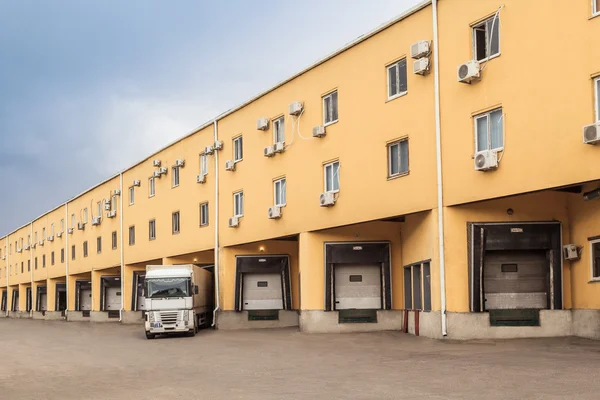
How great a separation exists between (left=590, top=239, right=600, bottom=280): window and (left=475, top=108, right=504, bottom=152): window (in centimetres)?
404

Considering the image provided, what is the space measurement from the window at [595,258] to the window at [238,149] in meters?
Result: 19.5

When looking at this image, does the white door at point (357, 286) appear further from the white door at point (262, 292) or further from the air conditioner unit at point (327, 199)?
the white door at point (262, 292)

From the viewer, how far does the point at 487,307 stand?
24938mm

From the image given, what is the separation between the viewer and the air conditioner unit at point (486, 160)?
22562 millimetres

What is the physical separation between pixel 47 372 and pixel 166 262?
92.2 feet

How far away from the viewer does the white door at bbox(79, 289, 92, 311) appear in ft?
224

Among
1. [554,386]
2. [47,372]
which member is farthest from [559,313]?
[47,372]

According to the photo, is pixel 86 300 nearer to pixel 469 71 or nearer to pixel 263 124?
pixel 263 124

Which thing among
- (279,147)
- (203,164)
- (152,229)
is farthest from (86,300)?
(279,147)

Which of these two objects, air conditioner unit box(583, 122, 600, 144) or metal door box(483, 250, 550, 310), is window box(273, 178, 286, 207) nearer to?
metal door box(483, 250, 550, 310)

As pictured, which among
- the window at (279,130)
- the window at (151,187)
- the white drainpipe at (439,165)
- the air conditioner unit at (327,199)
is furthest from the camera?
the window at (151,187)

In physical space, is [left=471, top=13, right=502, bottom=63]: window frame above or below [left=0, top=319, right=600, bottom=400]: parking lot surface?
above

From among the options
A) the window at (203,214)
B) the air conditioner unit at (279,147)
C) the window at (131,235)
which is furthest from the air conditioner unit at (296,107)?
the window at (131,235)

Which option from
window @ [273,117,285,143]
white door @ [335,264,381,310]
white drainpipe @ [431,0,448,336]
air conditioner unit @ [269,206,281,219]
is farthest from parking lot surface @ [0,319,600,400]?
window @ [273,117,285,143]
